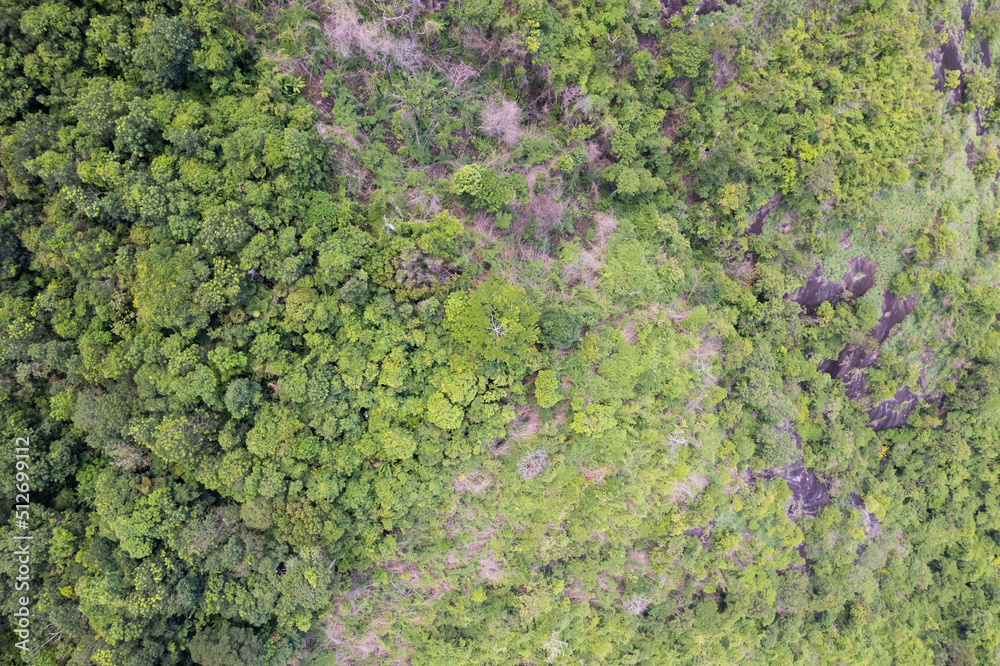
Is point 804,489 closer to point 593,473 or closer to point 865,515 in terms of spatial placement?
point 865,515

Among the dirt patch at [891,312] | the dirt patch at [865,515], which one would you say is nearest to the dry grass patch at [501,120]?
the dirt patch at [891,312]

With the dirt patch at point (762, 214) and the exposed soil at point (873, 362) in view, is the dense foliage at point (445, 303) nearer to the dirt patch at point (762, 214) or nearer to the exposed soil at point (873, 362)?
the dirt patch at point (762, 214)

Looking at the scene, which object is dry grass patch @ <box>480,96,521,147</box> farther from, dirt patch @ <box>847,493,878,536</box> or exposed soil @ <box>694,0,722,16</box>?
dirt patch @ <box>847,493,878,536</box>

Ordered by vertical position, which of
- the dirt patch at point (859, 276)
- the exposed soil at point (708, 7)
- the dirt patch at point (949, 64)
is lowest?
the dirt patch at point (859, 276)

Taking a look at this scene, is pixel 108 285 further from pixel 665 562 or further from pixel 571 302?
pixel 665 562

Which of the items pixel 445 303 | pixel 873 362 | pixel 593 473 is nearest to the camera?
pixel 445 303

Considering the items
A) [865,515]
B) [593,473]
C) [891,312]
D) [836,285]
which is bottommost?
[865,515]

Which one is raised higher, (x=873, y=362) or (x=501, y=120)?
(x=501, y=120)

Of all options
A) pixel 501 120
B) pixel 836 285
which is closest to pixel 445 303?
pixel 501 120

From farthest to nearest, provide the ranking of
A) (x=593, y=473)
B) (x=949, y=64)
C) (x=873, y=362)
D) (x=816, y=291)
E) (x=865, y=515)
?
(x=865, y=515) < (x=873, y=362) < (x=949, y=64) < (x=816, y=291) < (x=593, y=473)

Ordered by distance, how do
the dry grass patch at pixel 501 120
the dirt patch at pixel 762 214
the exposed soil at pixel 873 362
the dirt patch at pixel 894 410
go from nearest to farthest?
the dry grass patch at pixel 501 120
the dirt patch at pixel 762 214
the exposed soil at pixel 873 362
the dirt patch at pixel 894 410
